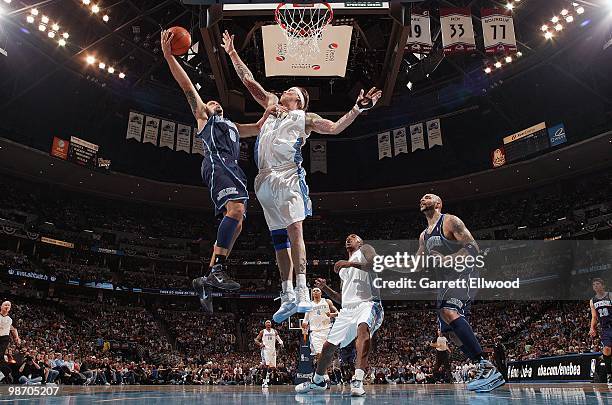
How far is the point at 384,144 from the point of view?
30.5 meters

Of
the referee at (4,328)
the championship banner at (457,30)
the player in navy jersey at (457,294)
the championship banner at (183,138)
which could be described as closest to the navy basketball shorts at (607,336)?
the player in navy jersey at (457,294)

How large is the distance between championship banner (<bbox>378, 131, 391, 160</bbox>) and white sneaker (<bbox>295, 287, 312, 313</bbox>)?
2579cm

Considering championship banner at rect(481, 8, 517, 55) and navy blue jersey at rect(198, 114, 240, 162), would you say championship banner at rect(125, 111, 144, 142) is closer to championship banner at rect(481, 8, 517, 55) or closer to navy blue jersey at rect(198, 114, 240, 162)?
championship banner at rect(481, 8, 517, 55)

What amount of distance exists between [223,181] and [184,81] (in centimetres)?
109

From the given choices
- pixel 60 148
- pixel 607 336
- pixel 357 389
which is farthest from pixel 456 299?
pixel 60 148

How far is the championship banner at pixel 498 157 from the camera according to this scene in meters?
29.1

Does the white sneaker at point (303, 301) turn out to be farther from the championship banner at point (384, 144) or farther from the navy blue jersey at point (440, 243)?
the championship banner at point (384, 144)

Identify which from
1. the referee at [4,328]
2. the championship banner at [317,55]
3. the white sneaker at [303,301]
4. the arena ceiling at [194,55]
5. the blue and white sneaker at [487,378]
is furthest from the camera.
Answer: the arena ceiling at [194,55]

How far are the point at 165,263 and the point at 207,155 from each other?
3274cm

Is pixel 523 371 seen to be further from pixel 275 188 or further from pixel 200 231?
pixel 200 231

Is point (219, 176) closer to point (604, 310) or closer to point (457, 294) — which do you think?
point (457, 294)

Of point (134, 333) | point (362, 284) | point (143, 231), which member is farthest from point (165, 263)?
point (362, 284)

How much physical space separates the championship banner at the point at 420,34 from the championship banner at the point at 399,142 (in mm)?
13193

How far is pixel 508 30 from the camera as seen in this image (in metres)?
16.6
